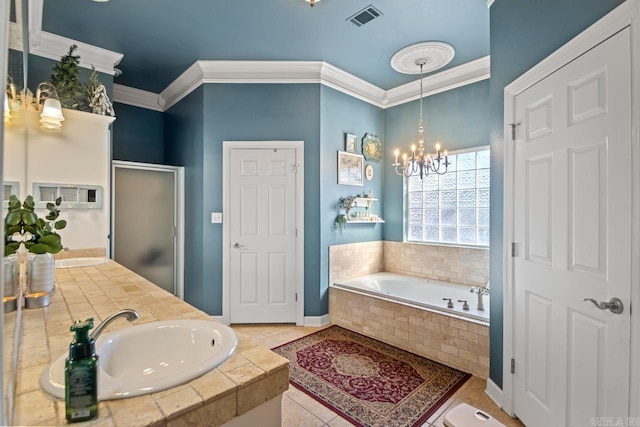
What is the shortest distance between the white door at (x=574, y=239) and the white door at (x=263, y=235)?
2205mm

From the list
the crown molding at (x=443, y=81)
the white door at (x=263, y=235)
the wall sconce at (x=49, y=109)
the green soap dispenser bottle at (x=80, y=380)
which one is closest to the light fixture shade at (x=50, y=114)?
the wall sconce at (x=49, y=109)

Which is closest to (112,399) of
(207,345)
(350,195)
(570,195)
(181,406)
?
Answer: (181,406)

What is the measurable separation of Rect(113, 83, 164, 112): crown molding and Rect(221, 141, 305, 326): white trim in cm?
158

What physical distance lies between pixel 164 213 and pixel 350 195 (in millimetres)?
2328

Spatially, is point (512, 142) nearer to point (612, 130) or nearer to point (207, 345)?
point (612, 130)

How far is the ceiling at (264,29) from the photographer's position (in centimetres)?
248

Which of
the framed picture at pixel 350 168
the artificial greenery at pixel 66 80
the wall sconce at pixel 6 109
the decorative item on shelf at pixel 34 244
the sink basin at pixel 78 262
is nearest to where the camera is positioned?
the wall sconce at pixel 6 109

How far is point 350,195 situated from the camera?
383 centimetres

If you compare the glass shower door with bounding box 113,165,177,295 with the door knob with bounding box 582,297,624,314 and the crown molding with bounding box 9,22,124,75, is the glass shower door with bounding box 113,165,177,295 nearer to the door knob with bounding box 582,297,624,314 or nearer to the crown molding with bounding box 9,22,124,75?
the crown molding with bounding box 9,22,124,75

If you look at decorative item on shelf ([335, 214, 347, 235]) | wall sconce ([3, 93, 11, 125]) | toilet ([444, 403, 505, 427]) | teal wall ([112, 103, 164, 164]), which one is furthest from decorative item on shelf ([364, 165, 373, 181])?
wall sconce ([3, 93, 11, 125])

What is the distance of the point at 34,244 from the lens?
4.27ft

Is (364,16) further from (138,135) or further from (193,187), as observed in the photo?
(138,135)

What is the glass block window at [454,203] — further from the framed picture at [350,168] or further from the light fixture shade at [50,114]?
the light fixture shade at [50,114]

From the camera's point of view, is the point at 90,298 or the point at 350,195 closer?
the point at 90,298
